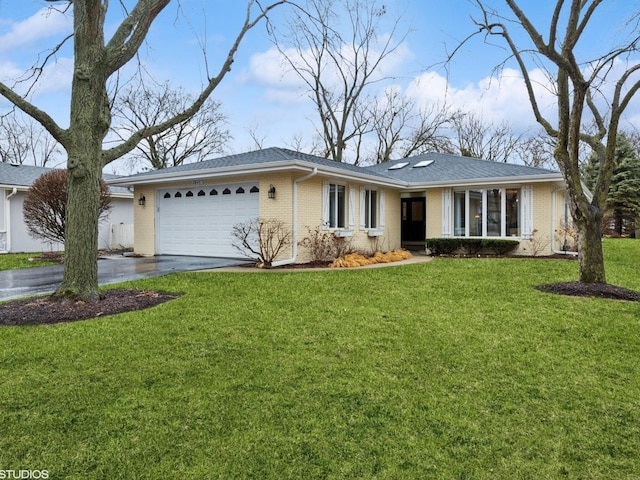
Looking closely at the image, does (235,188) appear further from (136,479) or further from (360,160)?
(360,160)

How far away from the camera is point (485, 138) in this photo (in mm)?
35188

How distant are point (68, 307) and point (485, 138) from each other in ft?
114

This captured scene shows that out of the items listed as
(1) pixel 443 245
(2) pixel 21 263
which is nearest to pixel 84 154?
(2) pixel 21 263

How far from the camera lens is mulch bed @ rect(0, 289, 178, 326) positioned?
5.53m

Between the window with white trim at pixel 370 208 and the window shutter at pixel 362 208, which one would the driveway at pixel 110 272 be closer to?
the window shutter at pixel 362 208

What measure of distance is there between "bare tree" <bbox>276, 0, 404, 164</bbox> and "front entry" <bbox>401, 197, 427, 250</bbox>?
12.7m

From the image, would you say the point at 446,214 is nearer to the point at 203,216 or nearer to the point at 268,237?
the point at 268,237

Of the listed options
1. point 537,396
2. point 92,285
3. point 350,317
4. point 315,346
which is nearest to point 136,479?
point 315,346

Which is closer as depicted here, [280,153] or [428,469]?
[428,469]

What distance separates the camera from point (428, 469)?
2564 millimetres

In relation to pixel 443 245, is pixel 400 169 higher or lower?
higher

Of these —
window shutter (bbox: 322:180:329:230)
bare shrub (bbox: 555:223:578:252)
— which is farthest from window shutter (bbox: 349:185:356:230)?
bare shrub (bbox: 555:223:578:252)

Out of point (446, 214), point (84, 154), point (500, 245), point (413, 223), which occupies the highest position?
point (84, 154)

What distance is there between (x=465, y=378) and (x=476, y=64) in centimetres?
882
